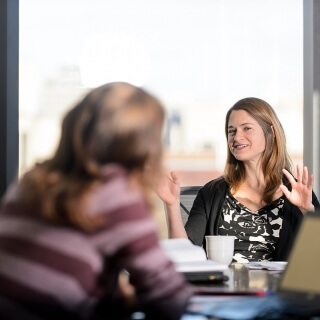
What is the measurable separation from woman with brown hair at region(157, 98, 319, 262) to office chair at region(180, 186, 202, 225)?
0.32ft

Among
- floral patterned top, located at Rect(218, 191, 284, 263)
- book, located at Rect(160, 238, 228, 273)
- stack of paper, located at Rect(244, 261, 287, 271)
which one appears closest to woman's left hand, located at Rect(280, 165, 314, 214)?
floral patterned top, located at Rect(218, 191, 284, 263)

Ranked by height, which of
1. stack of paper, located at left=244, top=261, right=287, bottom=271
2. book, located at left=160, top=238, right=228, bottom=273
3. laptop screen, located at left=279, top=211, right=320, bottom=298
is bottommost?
stack of paper, located at left=244, top=261, right=287, bottom=271

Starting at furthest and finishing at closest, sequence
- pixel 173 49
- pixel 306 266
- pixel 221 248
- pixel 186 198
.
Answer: pixel 173 49 → pixel 186 198 → pixel 221 248 → pixel 306 266

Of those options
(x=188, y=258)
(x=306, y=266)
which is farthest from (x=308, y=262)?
(x=188, y=258)

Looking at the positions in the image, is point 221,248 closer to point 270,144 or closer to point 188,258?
point 188,258

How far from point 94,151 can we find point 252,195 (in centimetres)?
167

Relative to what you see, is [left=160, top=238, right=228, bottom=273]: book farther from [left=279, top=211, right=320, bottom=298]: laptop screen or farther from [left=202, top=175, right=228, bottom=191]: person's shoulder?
[left=202, top=175, right=228, bottom=191]: person's shoulder

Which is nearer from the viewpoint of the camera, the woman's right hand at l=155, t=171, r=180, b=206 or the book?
the book

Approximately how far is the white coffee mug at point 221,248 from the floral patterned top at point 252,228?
481mm

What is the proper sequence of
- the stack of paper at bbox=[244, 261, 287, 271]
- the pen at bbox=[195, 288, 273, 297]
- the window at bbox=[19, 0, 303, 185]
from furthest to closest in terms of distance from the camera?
the window at bbox=[19, 0, 303, 185] < the stack of paper at bbox=[244, 261, 287, 271] < the pen at bbox=[195, 288, 273, 297]

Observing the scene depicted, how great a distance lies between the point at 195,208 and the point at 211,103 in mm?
7650

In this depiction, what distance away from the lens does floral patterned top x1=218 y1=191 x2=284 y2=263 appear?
252cm

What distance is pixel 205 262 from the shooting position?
1.77 metres

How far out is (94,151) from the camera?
→ 1.12 metres
